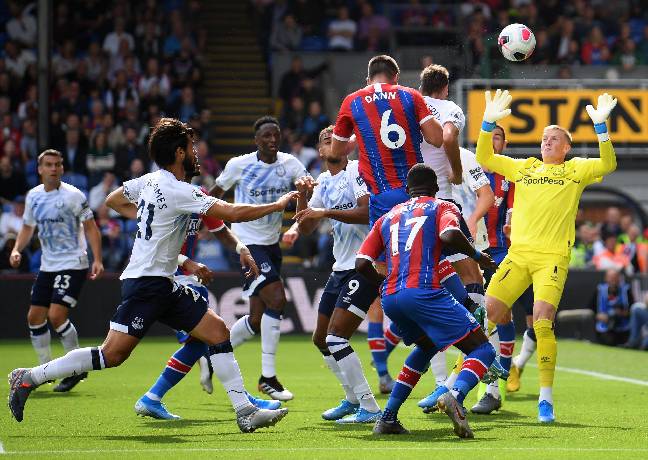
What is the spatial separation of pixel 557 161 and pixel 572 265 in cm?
1221

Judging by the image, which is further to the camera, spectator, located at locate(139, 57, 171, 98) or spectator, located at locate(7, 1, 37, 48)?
spectator, located at locate(7, 1, 37, 48)

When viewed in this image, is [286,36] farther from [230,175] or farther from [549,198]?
[549,198]

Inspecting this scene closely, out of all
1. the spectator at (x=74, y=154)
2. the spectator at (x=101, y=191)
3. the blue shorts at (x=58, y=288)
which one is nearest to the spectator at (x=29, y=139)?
the spectator at (x=74, y=154)

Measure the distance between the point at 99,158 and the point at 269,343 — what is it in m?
11.5

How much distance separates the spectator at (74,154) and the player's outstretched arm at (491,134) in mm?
13658

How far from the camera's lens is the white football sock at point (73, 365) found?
9.48m

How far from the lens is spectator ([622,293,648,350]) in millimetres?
19750

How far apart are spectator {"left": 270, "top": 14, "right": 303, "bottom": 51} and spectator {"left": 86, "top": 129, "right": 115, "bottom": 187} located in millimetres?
6011

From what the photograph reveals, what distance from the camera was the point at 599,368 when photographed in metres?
16.4

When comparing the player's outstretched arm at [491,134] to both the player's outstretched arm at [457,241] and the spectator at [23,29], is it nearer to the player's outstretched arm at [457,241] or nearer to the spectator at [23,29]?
the player's outstretched arm at [457,241]

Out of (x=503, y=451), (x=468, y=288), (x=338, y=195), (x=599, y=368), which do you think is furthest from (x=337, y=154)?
(x=599, y=368)

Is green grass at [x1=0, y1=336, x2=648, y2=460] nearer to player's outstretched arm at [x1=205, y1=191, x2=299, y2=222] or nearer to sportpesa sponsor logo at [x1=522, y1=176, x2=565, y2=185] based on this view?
player's outstretched arm at [x1=205, y1=191, x2=299, y2=222]

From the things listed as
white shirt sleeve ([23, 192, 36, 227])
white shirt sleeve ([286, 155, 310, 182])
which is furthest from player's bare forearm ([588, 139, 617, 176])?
white shirt sleeve ([23, 192, 36, 227])

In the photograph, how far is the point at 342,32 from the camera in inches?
1129
